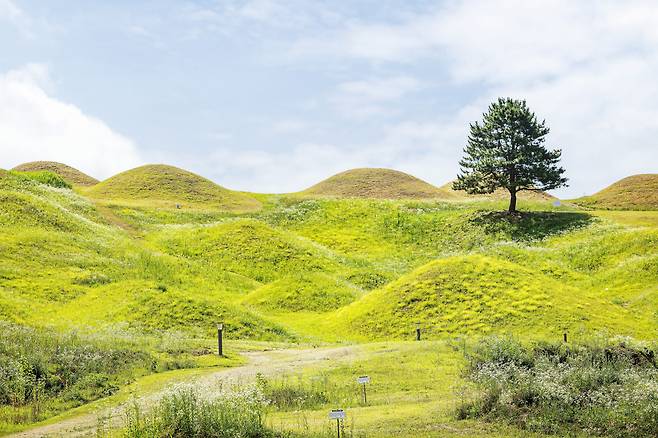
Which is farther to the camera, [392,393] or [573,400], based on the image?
[392,393]

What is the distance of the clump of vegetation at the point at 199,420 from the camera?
15.0 metres

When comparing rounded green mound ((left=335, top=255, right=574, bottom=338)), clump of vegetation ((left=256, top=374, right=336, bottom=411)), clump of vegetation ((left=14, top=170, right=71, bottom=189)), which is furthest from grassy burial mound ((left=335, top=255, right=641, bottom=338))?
clump of vegetation ((left=14, top=170, right=71, bottom=189))

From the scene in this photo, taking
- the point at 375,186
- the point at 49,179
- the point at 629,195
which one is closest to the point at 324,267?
the point at 375,186

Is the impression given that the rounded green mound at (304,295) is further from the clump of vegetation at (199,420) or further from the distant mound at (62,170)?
the distant mound at (62,170)

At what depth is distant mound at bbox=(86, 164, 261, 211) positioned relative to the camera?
98.5 meters

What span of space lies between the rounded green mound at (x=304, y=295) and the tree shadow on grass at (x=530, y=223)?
86.4ft

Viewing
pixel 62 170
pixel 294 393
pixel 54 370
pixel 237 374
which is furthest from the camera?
pixel 62 170

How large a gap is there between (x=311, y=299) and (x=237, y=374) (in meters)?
27.1

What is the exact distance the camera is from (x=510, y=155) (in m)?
76.8

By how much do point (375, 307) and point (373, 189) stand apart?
72083 millimetres

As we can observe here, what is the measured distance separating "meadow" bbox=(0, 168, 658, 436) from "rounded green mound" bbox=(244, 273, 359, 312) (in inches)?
7.4

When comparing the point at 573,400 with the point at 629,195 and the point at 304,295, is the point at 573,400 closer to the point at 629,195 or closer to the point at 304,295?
the point at 304,295

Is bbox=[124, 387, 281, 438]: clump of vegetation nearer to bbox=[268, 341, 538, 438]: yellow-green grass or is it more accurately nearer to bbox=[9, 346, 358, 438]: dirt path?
bbox=[268, 341, 538, 438]: yellow-green grass

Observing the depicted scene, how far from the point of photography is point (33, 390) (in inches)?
879
